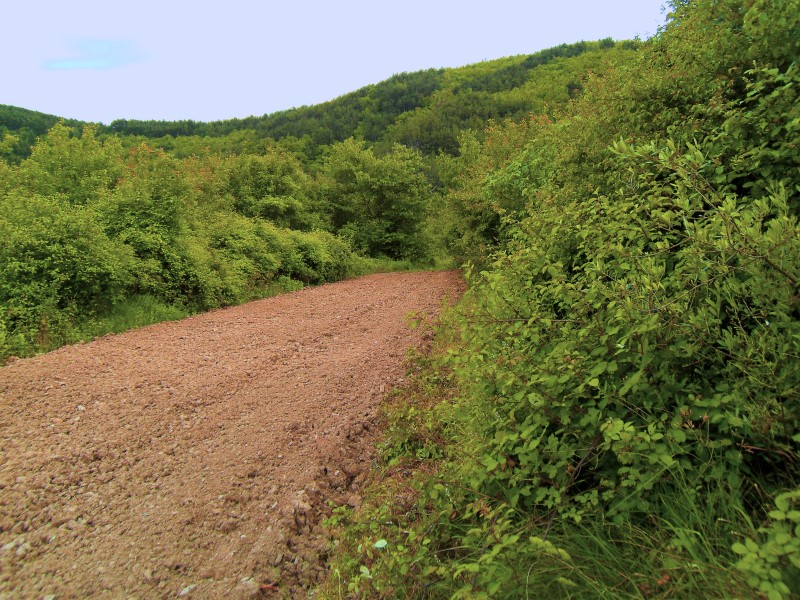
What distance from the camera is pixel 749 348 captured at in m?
1.68

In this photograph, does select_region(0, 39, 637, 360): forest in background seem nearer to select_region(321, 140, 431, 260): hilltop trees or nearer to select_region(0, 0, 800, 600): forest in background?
select_region(321, 140, 431, 260): hilltop trees

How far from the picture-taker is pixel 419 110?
80500mm

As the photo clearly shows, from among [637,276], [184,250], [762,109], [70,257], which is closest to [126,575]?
[637,276]

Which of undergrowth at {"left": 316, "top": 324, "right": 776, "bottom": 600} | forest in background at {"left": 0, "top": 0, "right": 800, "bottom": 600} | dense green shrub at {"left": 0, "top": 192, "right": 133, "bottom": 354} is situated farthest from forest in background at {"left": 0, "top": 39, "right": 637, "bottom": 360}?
undergrowth at {"left": 316, "top": 324, "right": 776, "bottom": 600}

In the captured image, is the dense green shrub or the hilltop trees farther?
the hilltop trees

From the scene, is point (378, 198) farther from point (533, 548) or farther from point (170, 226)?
point (533, 548)

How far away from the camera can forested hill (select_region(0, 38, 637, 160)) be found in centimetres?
5941

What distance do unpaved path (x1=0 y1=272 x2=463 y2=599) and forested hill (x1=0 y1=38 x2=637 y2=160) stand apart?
4513cm

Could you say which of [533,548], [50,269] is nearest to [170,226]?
[50,269]

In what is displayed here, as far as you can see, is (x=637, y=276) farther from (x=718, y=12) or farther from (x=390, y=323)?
(x=390, y=323)

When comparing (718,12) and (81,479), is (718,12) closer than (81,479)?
Yes

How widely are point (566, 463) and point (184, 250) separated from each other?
11.3m

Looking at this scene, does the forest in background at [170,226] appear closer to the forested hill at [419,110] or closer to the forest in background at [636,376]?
the forest in background at [636,376]

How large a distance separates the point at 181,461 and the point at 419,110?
277 feet
